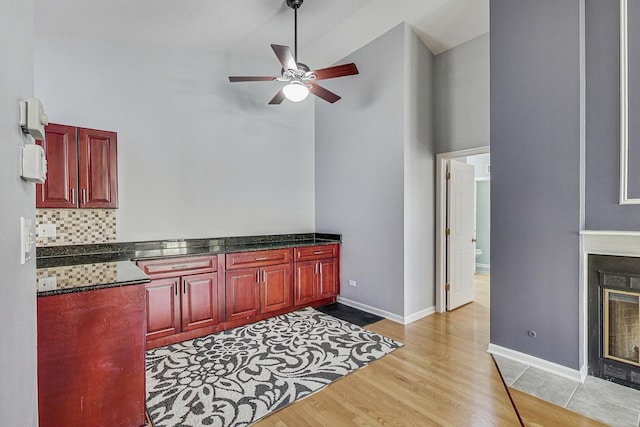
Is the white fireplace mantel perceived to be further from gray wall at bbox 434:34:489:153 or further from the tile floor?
gray wall at bbox 434:34:489:153

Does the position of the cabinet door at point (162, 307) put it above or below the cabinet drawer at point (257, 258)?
below

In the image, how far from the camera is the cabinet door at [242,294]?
342 cm

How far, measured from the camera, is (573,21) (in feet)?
8.04

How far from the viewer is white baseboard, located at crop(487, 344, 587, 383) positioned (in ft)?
7.96

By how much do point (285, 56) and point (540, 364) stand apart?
342 centimetres

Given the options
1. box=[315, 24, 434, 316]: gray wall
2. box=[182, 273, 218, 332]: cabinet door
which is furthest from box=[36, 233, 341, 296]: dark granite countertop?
box=[315, 24, 434, 316]: gray wall

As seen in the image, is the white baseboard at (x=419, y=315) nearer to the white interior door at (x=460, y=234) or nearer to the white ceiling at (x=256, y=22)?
the white interior door at (x=460, y=234)

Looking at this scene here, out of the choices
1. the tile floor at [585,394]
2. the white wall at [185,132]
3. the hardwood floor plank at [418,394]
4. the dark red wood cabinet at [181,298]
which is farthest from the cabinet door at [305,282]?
the tile floor at [585,394]

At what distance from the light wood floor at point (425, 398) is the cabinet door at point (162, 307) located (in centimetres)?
155

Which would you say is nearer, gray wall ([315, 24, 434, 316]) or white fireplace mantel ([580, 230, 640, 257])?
white fireplace mantel ([580, 230, 640, 257])

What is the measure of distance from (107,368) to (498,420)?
95.4 inches

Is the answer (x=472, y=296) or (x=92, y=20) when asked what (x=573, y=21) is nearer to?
(x=472, y=296)

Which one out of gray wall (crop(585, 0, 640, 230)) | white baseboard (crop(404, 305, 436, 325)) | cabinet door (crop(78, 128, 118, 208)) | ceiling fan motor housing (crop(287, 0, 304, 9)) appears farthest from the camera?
white baseboard (crop(404, 305, 436, 325))

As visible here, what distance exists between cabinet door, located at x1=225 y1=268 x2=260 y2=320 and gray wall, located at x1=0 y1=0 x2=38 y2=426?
2.36 m
